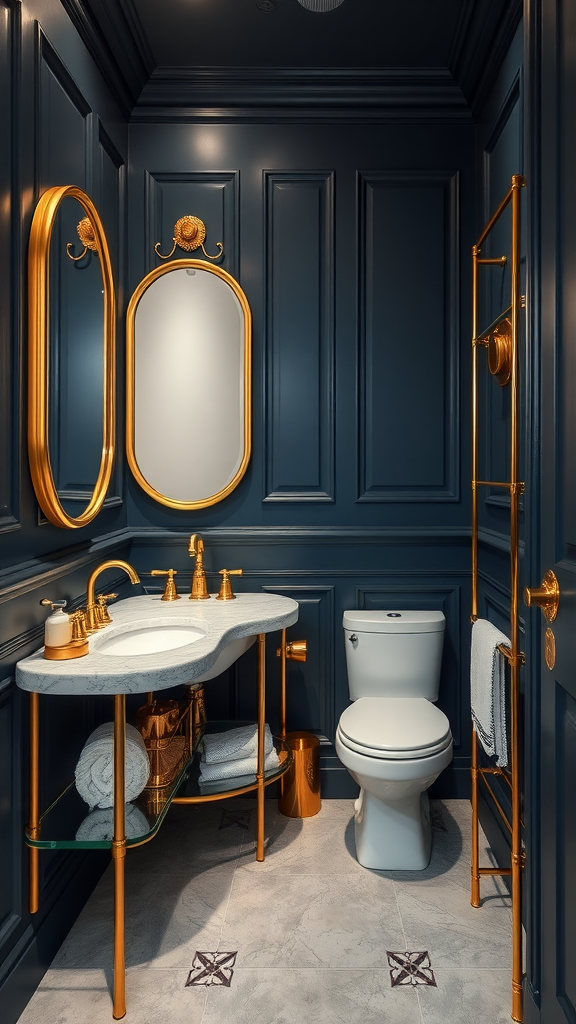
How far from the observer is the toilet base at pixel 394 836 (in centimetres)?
198

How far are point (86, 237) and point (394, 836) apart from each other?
6.54 ft

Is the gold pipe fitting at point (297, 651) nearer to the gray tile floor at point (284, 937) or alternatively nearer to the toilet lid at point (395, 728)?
the toilet lid at point (395, 728)

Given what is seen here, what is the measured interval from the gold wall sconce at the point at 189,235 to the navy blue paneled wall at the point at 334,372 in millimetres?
30

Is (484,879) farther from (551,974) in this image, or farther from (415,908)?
(551,974)

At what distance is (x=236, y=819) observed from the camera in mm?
2297

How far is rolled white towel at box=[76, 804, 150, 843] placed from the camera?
59.6 inches

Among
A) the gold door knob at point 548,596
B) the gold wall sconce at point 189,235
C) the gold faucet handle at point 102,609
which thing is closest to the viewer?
the gold door knob at point 548,596

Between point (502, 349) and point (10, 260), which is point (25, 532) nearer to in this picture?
point (10, 260)

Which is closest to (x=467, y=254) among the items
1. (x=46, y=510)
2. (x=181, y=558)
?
(x=181, y=558)

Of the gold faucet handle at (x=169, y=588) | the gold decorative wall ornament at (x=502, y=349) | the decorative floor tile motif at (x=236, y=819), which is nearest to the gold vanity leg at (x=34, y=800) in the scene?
the gold faucet handle at (x=169, y=588)

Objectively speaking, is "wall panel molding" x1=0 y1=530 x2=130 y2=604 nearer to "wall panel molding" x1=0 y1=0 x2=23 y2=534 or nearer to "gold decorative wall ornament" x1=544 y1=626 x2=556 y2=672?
"wall panel molding" x1=0 y1=0 x2=23 y2=534

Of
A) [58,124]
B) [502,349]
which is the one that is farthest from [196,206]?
[502,349]

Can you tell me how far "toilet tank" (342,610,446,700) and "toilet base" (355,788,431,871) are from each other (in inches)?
14.6

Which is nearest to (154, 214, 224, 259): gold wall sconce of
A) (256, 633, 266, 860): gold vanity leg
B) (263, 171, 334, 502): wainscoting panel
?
(263, 171, 334, 502): wainscoting panel
